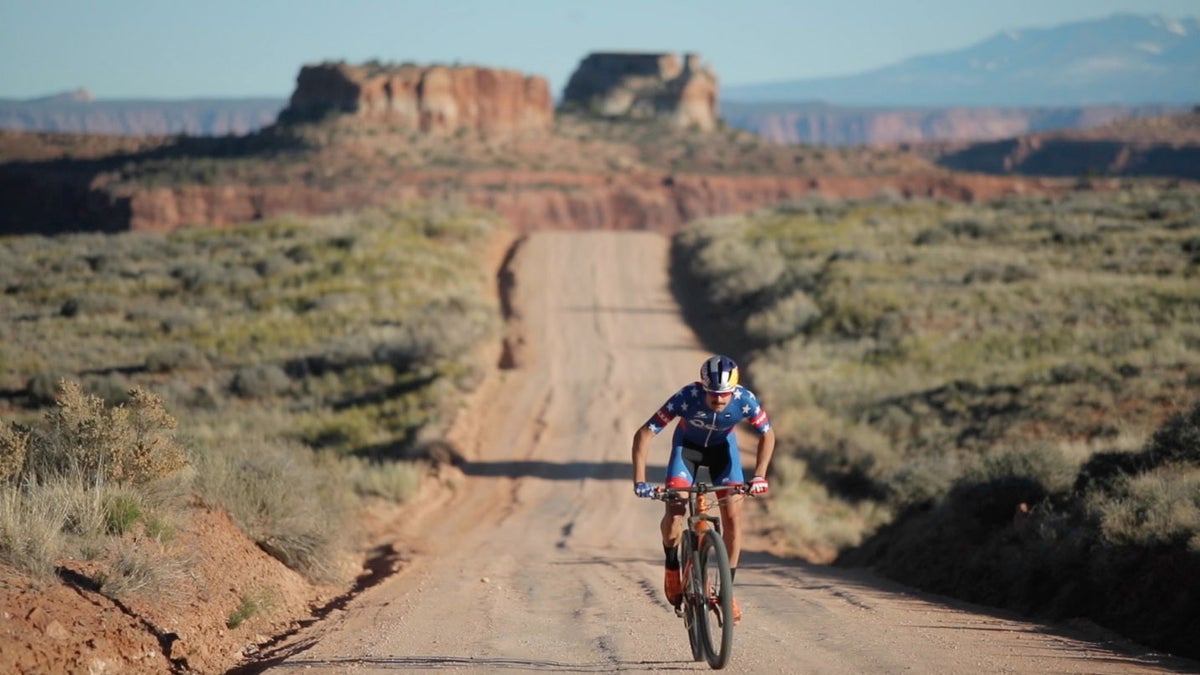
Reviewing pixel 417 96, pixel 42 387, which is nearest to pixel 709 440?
pixel 42 387

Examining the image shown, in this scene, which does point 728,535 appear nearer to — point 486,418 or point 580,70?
point 486,418

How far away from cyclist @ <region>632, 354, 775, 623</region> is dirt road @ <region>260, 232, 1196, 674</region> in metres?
0.78

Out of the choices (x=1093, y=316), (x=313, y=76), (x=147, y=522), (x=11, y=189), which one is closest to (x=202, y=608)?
(x=147, y=522)

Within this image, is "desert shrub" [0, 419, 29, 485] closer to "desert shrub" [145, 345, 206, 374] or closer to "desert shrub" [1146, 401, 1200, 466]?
"desert shrub" [1146, 401, 1200, 466]

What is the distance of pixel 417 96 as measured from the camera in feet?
291

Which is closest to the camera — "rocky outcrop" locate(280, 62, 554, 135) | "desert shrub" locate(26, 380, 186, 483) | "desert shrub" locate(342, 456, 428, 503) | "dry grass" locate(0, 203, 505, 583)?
"dry grass" locate(0, 203, 505, 583)

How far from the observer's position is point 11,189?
246ft

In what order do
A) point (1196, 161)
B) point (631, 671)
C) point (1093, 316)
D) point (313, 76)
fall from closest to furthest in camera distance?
1. point (631, 671)
2. point (1093, 316)
3. point (313, 76)
4. point (1196, 161)

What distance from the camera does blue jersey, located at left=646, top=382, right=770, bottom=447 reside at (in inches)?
321

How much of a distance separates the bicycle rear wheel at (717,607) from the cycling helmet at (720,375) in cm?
92

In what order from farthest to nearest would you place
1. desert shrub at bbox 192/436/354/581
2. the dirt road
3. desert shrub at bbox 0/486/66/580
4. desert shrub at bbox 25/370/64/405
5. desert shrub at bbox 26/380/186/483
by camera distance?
desert shrub at bbox 25/370/64/405 < desert shrub at bbox 192/436/354/581 < desert shrub at bbox 26/380/186/483 < the dirt road < desert shrub at bbox 0/486/66/580

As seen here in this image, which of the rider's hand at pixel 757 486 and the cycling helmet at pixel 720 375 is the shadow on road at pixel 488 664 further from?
the cycling helmet at pixel 720 375

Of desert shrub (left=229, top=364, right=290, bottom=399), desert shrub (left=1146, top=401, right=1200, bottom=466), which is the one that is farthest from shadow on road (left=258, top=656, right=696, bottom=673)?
desert shrub (left=229, top=364, right=290, bottom=399)

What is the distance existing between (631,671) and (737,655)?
84 cm
